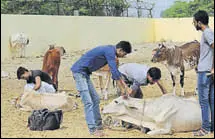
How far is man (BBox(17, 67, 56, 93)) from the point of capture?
27.6 feet

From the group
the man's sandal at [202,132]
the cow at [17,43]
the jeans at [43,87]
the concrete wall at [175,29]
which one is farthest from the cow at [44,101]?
the concrete wall at [175,29]

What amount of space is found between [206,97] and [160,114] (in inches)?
27.5

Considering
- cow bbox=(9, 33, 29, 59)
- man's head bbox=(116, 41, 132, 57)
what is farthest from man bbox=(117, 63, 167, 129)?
cow bbox=(9, 33, 29, 59)

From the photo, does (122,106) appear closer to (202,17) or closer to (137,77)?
(137,77)

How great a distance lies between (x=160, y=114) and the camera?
670 cm

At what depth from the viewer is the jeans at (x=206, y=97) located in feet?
20.5

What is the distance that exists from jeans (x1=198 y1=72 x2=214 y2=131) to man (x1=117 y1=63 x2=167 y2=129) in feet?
3.45

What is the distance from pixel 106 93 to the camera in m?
10.3

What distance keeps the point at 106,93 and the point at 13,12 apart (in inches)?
496

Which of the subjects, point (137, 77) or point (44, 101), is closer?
point (137, 77)

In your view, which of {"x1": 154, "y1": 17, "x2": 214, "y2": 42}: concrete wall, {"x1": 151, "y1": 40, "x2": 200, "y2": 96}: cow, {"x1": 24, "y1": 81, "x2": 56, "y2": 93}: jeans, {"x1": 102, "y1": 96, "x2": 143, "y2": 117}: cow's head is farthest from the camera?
{"x1": 154, "y1": 17, "x2": 214, "y2": 42}: concrete wall

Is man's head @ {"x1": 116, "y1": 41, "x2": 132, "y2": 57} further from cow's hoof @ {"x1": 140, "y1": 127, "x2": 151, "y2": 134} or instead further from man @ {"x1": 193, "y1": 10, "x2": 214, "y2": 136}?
cow's hoof @ {"x1": 140, "y1": 127, "x2": 151, "y2": 134}

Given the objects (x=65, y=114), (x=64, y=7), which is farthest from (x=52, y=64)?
(x=64, y=7)

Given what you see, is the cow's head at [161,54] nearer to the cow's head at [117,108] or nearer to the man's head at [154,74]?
the man's head at [154,74]
